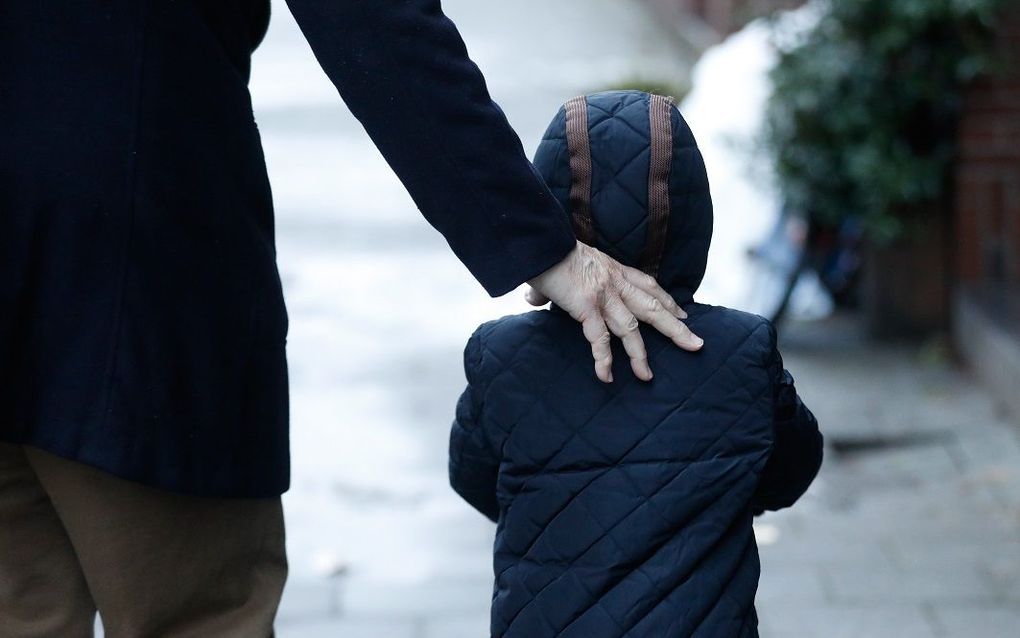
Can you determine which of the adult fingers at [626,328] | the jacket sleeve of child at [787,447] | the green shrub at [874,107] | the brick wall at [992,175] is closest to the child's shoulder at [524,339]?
the adult fingers at [626,328]

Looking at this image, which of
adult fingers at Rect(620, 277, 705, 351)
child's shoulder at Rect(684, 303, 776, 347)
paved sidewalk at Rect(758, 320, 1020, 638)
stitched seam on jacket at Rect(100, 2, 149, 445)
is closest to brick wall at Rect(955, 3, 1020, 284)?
paved sidewalk at Rect(758, 320, 1020, 638)

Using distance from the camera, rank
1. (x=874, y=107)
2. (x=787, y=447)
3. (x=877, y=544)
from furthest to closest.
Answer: (x=874, y=107)
(x=877, y=544)
(x=787, y=447)

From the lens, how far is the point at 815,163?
247 inches

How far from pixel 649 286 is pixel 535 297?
18 centimetres

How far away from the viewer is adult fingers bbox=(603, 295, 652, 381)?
2.09 metres

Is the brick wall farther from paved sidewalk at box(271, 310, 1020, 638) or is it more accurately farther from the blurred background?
paved sidewalk at box(271, 310, 1020, 638)

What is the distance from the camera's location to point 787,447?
7.49 feet

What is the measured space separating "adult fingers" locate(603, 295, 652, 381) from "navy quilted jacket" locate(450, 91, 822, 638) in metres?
0.05

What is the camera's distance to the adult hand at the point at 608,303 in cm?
208

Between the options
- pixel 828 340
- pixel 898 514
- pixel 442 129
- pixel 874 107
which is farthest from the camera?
pixel 828 340

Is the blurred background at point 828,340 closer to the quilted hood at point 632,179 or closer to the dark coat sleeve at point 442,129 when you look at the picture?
the quilted hood at point 632,179

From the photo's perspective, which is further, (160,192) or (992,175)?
(992,175)

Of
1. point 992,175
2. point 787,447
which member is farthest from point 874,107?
point 787,447

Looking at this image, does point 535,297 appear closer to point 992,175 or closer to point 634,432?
point 634,432
